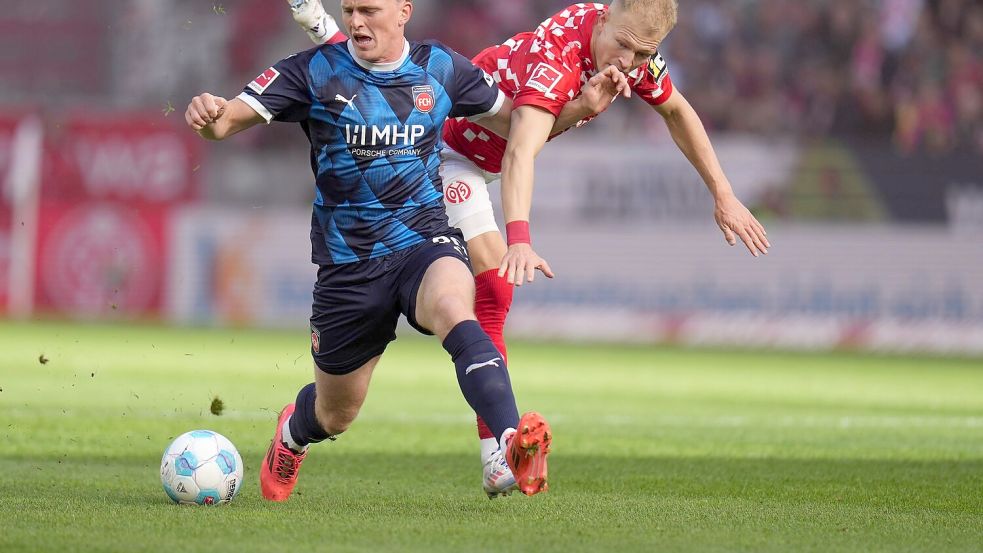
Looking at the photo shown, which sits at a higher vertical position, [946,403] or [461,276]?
[461,276]

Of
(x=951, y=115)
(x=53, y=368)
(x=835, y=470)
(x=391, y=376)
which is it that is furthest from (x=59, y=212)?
(x=835, y=470)

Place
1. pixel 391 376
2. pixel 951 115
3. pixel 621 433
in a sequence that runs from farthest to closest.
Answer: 1. pixel 951 115
2. pixel 391 376
3. pixel 621 433

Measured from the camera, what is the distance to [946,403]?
440 inches

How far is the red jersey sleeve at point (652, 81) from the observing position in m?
6.06

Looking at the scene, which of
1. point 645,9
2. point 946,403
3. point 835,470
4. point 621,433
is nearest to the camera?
point 645,9

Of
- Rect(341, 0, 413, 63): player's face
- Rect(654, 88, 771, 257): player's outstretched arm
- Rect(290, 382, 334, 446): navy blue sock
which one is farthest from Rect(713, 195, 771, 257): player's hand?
Rect(290, 382, 334, 446): navy blue sock

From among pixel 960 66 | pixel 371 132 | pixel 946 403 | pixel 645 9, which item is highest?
pixel 960 66

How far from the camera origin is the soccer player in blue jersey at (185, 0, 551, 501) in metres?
5.35

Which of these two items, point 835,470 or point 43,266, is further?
point 43,266

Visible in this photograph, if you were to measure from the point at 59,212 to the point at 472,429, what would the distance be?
1258 centimetres

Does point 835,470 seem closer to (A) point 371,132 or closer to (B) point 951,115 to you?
(A) point 371,132

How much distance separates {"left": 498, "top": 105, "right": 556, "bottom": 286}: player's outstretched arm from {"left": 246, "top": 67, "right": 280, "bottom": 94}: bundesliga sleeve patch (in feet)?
2.93

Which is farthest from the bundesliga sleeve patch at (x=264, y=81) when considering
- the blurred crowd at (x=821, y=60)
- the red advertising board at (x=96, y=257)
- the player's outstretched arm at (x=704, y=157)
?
the blurred crowd at (x=821, y=60)

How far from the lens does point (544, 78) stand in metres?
5.76
